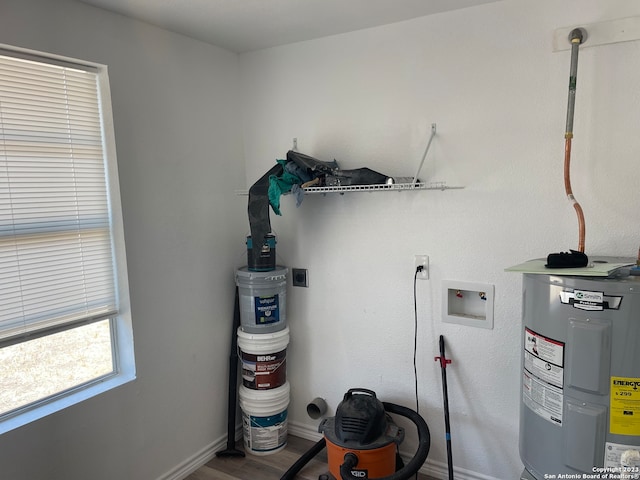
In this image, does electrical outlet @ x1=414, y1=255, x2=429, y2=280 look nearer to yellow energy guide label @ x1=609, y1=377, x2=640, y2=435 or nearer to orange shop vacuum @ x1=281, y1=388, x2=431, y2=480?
orange shop vacuum @ x1=281, y1=388, x2=431, y2=480

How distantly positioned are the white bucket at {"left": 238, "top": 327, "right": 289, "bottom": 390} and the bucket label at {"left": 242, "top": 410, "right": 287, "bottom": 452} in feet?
0.63

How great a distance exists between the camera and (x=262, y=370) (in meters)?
2.56

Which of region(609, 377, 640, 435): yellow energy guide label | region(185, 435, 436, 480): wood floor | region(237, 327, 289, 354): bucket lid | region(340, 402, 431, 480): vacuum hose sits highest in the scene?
region(609, 377, 640, 435): yellow energy guide label

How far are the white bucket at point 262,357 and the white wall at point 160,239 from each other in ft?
0.63

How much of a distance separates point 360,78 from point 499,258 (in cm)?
120

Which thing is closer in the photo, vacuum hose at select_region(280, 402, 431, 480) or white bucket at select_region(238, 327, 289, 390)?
vacuum hose at select_region(280, 402, 431, 480)

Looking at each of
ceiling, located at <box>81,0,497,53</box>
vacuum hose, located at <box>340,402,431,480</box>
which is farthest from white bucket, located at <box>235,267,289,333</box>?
ceiling, located at <box>81,0,497,53</box>

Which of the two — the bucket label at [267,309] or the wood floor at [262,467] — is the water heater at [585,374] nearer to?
the wood floor at [262,467]

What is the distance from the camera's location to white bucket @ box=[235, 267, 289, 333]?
8.24ft

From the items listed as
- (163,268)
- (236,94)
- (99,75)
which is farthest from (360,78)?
(163,268)

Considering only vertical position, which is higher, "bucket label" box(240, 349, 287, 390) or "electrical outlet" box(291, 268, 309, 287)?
"electrical outlet" box(291, 268, 309, 287)

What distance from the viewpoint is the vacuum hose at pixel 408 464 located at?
1932 mm

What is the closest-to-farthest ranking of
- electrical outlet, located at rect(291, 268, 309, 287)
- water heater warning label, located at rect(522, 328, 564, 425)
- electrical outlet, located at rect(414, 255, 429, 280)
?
water heater warning label, located at rect(522, 328, 564, 425) < electrical outlet, located at rect(414, 255, 429, 280) < electrical outlet, located at rect(291, 268, 309, 287)

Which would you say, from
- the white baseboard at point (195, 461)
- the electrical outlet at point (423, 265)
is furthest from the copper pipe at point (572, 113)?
the white baseboard at point (195, 461)
